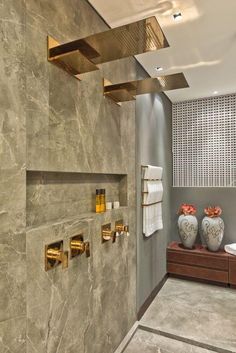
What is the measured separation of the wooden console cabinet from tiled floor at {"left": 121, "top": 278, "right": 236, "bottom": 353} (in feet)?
0.48

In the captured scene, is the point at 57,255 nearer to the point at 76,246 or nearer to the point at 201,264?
the point at 76,246

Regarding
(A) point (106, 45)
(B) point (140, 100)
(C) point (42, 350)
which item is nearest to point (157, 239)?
(B) point (140, 100)

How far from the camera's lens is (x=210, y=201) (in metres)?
3.75

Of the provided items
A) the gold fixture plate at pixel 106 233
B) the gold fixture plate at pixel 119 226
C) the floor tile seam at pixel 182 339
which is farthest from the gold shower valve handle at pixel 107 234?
the floor tile seam at pixel 182 339

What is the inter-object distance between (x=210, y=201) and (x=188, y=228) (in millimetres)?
635

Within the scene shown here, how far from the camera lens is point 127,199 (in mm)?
2248

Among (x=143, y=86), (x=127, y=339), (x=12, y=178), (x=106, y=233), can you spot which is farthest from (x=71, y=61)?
(x=127, y=339)

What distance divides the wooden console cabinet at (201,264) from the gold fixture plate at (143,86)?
248 centimetres

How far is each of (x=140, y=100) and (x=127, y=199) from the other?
113cm

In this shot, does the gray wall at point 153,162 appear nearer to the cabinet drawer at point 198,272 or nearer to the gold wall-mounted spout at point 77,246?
the cabinet drawer at point 198,272

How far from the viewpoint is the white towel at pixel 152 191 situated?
2619mm

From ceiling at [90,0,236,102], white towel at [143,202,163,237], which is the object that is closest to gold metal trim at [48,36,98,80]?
ceiling at [90,0,236,102]

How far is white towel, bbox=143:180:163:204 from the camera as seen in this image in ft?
8.59

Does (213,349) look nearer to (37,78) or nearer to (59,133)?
(59,133)
